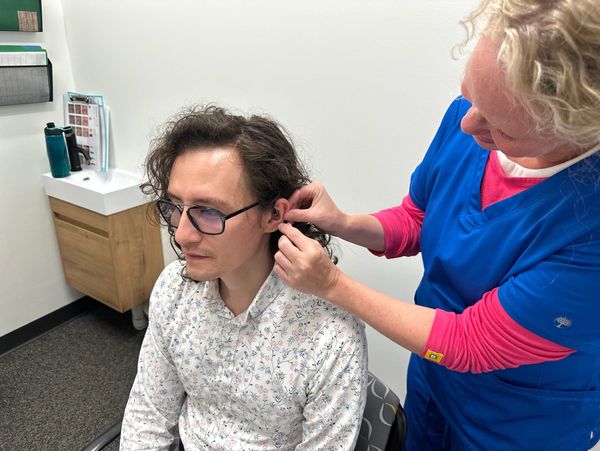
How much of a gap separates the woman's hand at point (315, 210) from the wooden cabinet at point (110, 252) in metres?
1.53

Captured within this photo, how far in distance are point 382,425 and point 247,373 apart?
0.38m

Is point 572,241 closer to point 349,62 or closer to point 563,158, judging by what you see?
point 563,158

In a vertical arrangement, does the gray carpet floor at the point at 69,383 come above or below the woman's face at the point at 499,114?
below

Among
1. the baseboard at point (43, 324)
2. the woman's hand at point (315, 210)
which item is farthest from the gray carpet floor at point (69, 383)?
the woman's hand at point (315, 210)

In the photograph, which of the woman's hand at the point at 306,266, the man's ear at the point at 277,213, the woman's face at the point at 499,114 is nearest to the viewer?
the woman's face at the point at 499,114

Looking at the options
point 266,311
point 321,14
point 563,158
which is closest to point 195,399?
point 266,311

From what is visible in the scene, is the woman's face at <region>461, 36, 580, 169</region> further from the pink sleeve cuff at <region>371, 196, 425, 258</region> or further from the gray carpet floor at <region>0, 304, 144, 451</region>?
the gray carpet floor at <region>0, 304, 144, 451</region>

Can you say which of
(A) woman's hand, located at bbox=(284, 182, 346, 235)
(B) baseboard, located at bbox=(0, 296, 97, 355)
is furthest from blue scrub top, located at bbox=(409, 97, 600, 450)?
(B) baseboard, located at bbox=(0, 296, 97, 355)

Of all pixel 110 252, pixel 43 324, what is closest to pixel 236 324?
pixel 110 252

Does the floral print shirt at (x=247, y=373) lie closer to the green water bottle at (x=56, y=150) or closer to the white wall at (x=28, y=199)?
the green water bottle at (x=56, y=150)

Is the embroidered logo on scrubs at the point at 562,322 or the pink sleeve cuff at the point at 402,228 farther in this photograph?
the pink sleeve cuff at the point at 402,228

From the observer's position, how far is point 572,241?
75 cm

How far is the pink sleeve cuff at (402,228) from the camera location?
1227 mm

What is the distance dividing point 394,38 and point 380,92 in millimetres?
179
